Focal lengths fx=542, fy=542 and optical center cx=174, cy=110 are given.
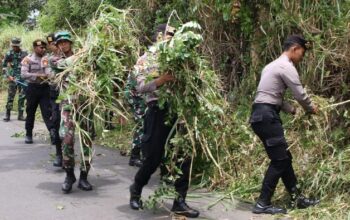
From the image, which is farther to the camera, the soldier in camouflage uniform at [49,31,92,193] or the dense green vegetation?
the soldier in camouflage uniform at [49,31,92,193]

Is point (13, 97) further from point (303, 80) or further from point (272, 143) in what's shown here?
point (272, 143)

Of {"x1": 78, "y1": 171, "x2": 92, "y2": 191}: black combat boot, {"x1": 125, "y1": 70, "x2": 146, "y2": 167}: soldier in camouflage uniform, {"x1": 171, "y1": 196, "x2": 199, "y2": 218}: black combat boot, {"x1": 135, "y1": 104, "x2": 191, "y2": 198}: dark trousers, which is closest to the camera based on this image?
{"x1": 135, "y1": 104, "x2": 191, "y2": 198}: dark trousers

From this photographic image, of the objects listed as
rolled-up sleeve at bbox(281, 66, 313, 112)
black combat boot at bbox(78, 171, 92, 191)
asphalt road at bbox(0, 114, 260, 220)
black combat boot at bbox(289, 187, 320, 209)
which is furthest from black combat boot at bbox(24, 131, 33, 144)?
rolled-up sleeve at bbox(281, 66, 313, 112)

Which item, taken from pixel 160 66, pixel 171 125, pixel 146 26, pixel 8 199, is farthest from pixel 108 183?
pixel 146 26

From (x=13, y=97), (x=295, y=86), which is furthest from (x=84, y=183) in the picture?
(x=13, y=97)

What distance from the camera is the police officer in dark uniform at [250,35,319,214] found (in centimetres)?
549

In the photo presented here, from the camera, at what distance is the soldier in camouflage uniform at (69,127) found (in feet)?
20.2

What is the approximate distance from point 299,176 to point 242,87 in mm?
2570

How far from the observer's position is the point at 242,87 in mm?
8438

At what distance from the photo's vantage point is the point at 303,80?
7.17m

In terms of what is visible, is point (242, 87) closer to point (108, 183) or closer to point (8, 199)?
point (108, 183)

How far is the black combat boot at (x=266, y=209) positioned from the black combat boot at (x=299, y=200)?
6.4 inches

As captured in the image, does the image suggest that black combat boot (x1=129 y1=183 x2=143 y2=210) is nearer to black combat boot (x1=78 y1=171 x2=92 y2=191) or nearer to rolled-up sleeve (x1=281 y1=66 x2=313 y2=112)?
black combat boot (x1=78 y1=171 x2=92 y2=191)

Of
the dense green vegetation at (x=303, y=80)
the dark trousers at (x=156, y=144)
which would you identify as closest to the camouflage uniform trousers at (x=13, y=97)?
the dense green vegetation at (x=303, y=80)
